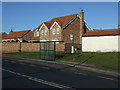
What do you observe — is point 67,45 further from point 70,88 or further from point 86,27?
point 70,88

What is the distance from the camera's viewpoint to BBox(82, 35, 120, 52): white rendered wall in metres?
30.7

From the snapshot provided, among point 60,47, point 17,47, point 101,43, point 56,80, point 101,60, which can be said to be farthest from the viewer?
point 17,47

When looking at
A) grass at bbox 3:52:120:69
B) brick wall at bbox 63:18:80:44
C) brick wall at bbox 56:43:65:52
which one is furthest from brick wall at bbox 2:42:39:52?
grass at bbox 3:52:120:69

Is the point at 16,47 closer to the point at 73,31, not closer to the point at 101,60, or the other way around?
the point at 73,31

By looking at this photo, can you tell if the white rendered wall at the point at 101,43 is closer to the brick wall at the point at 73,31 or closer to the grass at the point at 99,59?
the grass at the point at 99,59

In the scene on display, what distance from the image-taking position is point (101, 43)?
107 ft

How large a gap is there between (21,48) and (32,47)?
2.35 metres

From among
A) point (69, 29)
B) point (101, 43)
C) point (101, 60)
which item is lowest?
point (101, 60)

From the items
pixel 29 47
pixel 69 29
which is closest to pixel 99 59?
pixel 29 47

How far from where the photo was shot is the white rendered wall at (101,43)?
30720mm

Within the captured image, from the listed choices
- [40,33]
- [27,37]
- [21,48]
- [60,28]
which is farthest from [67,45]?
[27,37]

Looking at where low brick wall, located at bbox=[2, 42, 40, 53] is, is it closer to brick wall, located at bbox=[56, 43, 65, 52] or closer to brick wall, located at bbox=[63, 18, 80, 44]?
brick wall, located at bbox=[56, 43, 65, 52]

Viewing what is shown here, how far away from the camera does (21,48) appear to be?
3956 centimetres

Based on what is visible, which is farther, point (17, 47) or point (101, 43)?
point (17, 47)
